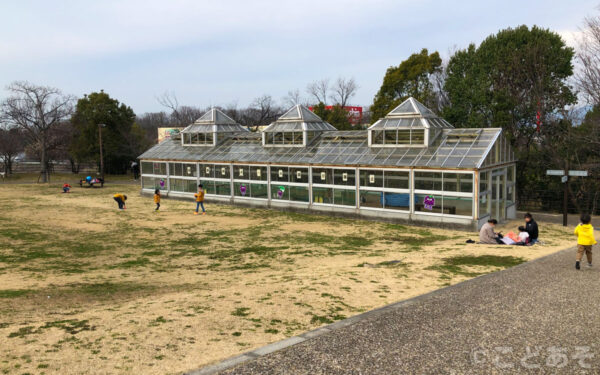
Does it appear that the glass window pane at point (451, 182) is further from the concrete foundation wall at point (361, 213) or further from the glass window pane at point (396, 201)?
the glass window pane at point (396, 201)

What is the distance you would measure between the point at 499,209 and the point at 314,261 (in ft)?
44.2

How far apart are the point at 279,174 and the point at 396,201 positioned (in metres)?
8.20

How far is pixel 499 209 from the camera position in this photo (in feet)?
80.1

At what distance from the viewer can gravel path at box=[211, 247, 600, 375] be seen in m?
6.81

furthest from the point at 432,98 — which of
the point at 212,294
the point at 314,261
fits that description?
the point at 212,294

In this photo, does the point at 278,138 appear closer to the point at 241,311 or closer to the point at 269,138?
the point at 269,138

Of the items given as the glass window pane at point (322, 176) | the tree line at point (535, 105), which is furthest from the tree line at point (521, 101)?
the glass window pane at point (322, 176)

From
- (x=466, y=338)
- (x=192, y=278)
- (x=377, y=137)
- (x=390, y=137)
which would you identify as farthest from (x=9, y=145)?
(x=466, y=338)

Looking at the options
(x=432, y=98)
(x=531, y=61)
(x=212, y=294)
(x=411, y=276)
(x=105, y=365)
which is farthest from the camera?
(x=432, y=98)

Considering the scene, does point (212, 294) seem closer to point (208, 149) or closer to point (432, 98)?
point (208, 149)

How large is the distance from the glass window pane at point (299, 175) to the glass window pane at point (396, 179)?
530 centimetres

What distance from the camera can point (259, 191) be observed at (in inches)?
1188

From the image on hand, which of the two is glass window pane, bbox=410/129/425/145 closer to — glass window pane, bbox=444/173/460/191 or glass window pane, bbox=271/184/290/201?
glass window pane, bbox=444/173/460/191

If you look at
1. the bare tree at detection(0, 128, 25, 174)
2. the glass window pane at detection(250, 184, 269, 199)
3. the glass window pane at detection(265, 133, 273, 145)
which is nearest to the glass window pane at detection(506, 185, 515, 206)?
the glass window pane at detection(250, 184, 269, 199)
